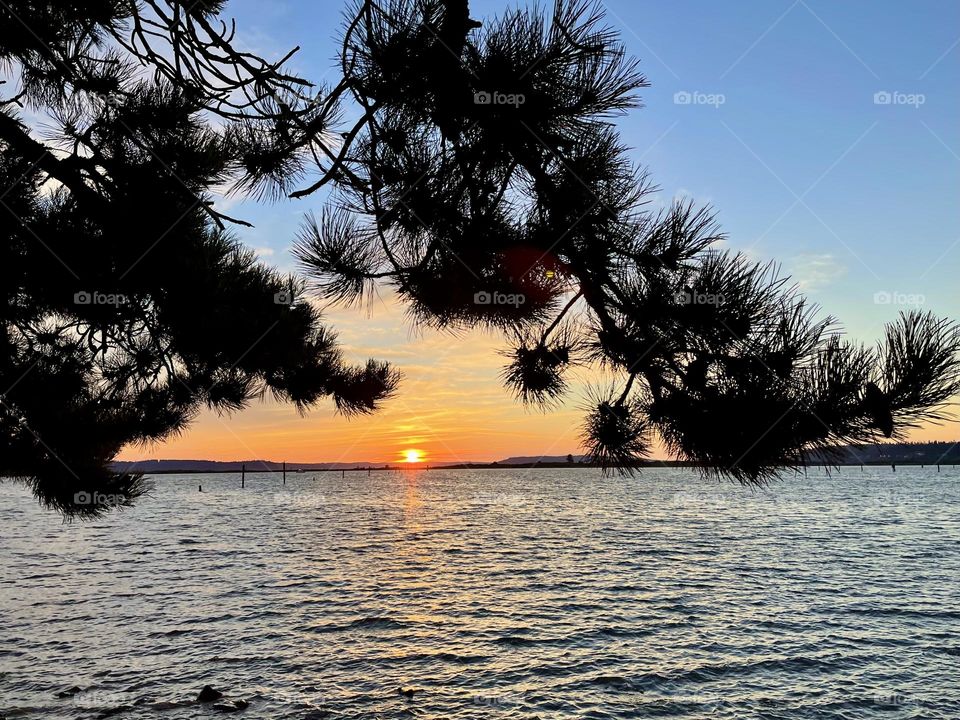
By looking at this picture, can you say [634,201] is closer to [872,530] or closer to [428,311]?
[428,311]

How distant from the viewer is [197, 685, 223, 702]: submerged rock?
11164 mm

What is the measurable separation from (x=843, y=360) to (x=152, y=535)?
158 ft

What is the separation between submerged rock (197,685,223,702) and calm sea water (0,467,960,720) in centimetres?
21

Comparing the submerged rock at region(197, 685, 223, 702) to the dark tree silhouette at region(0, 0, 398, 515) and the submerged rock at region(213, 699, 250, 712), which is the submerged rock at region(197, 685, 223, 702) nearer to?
the submerged rock at region(213, 699, 250, 712)

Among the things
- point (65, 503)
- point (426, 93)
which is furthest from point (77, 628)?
point (426, 93)

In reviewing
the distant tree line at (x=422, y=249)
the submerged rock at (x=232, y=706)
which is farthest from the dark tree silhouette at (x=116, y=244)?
the submerged rock at (x=232, y=706)

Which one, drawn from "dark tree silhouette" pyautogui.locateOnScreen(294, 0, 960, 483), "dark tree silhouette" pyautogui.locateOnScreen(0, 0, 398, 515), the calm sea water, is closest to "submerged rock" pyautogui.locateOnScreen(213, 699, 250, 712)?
the calm sea water

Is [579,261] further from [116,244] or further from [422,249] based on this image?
[116,244]

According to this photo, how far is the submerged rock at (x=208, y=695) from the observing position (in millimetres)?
11164

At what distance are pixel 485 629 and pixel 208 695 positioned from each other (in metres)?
7.47

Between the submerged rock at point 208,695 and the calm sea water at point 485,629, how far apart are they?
208mm

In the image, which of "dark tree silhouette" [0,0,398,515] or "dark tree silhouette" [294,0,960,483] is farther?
"dark tree silhouette" [0,0,398,515]

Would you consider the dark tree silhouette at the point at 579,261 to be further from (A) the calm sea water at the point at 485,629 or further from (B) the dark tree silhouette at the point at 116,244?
(A) the calm sea water at the point at 485,629

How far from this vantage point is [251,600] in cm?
2039
